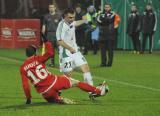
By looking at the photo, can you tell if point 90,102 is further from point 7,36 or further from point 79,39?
point 7,36

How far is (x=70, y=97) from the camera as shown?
1432cm

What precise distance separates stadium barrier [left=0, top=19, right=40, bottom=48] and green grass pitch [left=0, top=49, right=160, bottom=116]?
8.33 meters

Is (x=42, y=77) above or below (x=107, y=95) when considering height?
above

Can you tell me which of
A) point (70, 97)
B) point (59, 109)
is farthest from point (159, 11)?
point (59, 109)

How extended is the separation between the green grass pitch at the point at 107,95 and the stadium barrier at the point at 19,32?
833 cm

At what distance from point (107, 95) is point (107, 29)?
25.5ft

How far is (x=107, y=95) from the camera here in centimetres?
1466

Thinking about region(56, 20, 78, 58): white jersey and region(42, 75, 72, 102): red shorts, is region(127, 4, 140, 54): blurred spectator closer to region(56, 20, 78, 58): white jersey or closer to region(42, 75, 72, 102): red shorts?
region(56, 20, 78, 58): white jersey

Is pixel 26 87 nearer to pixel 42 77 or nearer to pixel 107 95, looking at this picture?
pixel 42 77

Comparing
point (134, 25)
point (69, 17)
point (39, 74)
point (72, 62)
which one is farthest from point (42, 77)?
point (134, 25)

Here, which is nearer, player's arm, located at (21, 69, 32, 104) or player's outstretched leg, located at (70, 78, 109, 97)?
player's arm, located at (21, 69, 32, 104)

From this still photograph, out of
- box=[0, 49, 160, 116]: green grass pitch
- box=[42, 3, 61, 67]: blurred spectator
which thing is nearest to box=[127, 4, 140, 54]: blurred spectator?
box=[0, 49, 160, 116]: green grass pitch

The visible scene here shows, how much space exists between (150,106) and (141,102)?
0.71 metres

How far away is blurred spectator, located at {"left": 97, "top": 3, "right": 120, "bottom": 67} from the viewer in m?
21.9
